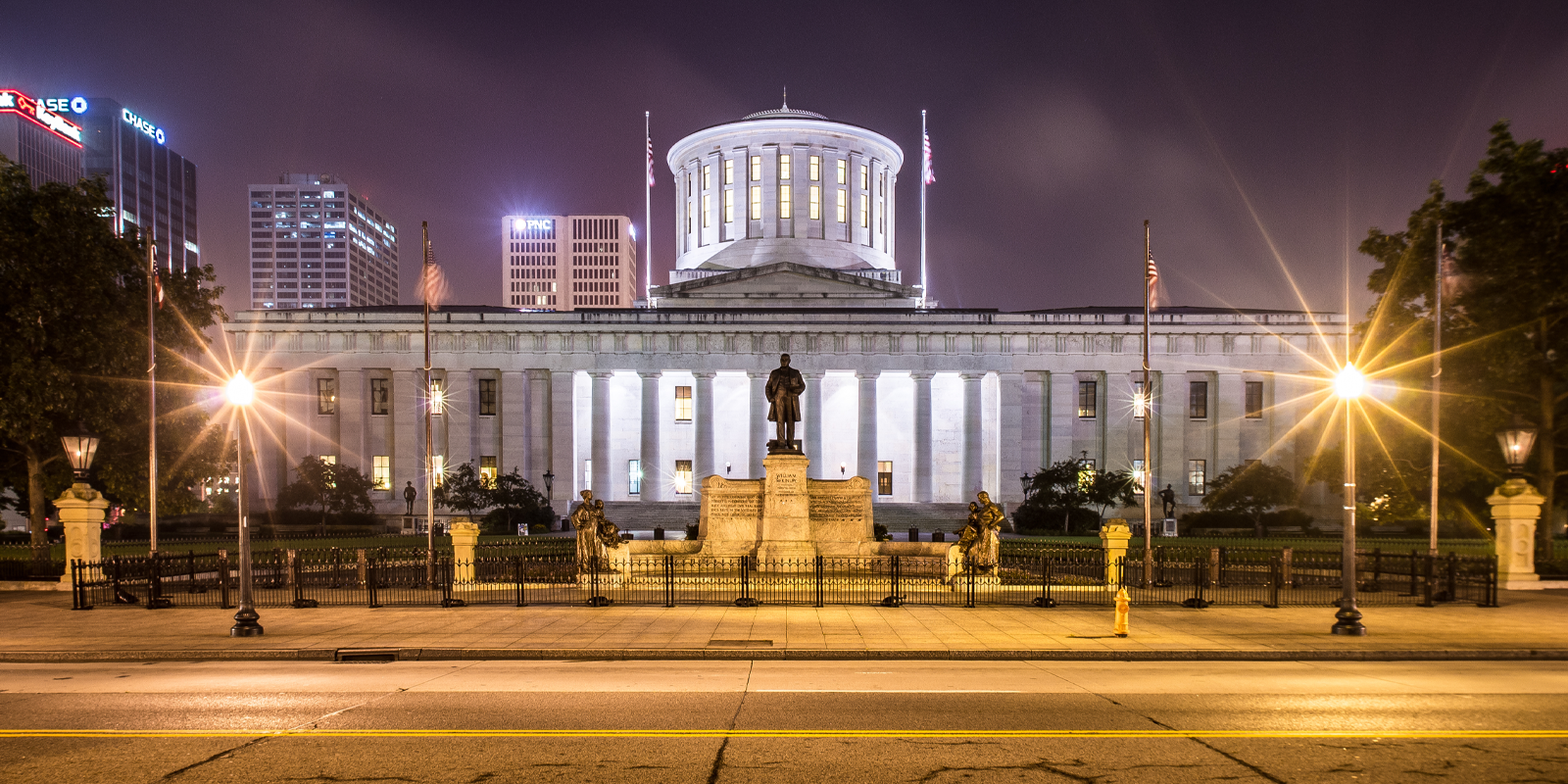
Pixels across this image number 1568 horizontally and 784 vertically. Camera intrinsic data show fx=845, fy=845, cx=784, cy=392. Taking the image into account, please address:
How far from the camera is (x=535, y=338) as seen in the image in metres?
67.1

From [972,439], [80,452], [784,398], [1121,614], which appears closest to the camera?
[1121,614]

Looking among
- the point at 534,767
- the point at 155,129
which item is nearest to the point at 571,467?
the point at 534,767

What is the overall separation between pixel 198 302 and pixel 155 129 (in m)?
132

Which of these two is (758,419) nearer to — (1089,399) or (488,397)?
(488,397)

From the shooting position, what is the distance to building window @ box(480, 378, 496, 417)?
67.2 meters

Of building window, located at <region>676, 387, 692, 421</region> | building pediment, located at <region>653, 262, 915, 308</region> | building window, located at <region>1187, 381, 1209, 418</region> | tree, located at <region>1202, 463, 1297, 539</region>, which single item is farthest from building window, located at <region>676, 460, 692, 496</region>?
building window, located at <region>1187, 381, 1209, 418</region>

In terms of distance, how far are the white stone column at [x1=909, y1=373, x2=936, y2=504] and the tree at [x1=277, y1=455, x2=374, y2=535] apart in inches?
1527

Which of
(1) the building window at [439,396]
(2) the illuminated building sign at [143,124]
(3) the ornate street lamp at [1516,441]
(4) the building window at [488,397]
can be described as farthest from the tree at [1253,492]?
(2) the illuminated building sign at [143,124]

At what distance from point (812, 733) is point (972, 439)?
56.7 metres

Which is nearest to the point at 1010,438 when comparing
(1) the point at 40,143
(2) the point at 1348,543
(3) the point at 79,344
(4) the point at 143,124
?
(2) the point at 1348,543

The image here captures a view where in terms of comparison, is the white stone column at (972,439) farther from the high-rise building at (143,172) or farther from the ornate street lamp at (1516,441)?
the high-rise building at (143,172)

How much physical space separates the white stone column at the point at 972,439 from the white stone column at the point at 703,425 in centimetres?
1961

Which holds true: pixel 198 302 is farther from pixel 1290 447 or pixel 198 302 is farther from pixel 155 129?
pixel 155 129

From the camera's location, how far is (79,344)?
2697 centimetres
